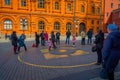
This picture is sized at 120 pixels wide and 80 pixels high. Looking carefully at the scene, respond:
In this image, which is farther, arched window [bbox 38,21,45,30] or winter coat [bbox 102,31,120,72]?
arched window [bbox 38,21,45,30]

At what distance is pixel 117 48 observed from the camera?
5.21 m

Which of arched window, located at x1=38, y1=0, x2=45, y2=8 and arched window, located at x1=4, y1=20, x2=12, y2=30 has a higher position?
Answer: arched window, located at x1=38, y1=0, x2=45, y2=8

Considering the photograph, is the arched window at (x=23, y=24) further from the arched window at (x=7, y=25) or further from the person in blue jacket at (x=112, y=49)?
the person in blue jacket at (x=112, y=49)

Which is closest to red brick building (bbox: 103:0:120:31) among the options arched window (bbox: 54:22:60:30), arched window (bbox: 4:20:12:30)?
arched window (bbox: 54:22:60:30)

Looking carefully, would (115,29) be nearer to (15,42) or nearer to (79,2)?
(15,42)

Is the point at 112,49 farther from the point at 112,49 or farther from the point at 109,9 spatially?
the point at 109,9

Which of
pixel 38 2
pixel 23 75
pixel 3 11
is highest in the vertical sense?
pixel 38 2

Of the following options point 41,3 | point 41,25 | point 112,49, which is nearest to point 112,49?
point 112,49

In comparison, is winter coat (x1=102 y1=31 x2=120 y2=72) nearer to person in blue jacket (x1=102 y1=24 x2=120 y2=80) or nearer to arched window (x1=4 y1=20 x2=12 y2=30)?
person in blue jacket (x1=102 y1=24 x2=120 y2=80)

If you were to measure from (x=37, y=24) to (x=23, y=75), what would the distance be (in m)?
37.4

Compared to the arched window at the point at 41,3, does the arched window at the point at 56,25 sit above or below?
below

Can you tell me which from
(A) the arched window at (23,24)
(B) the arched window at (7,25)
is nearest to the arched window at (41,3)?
(A) the arched window at (23,24)

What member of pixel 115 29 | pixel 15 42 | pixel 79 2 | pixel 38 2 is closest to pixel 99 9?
pixel 79 2

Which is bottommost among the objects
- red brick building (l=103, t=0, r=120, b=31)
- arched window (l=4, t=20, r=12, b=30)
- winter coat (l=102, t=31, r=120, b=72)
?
winter coat (l=102, t=31, r=120, b=72)
